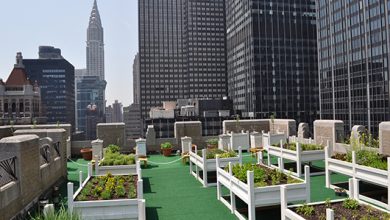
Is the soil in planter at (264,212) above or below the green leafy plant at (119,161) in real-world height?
below

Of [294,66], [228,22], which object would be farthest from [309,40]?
[228,22]

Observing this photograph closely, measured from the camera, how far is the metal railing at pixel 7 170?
9641mm

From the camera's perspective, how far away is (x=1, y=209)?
337 inches

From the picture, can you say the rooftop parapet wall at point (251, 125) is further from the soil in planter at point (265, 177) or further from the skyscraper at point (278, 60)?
the skyscraper at point (278, 60)

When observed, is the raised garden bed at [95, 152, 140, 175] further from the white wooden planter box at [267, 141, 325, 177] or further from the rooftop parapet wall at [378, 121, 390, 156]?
the rooftop parapet wall at [378, 121, 390, 156]

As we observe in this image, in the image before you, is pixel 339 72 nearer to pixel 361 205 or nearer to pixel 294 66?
pixel 294 66

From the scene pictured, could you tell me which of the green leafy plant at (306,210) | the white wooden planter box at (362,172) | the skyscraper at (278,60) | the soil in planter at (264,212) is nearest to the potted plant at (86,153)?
the soil in planter at (264,212)

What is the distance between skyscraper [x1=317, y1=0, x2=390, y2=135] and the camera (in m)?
93.3

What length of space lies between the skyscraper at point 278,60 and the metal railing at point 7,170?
136578 millimetres

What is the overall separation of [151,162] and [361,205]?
1340 centimetres

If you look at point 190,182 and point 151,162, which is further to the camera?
point 151,162

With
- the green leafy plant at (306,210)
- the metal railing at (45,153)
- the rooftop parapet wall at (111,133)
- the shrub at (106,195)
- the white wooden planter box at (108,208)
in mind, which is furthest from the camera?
the rooftop parapet wall at (111,133)

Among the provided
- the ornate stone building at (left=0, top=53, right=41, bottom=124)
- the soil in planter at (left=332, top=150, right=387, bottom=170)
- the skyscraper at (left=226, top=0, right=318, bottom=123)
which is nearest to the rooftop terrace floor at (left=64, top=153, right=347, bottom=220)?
the soil in planter at (left=332, top=150, right=387, bottom=170)

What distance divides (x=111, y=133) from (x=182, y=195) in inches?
470
